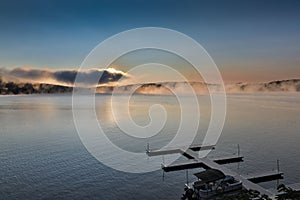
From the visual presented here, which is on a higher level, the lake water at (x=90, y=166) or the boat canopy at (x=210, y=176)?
the boat canopy at (x=210, y=176)

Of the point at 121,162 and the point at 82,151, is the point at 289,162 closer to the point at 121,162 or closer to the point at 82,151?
the point at 121,162

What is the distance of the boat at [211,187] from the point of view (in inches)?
1204

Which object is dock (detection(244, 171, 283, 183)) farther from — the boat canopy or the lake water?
the boat canopy

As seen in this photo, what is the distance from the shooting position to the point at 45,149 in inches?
2090

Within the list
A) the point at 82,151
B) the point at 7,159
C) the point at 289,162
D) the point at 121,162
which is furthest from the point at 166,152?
the point at 7,159

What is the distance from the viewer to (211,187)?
31062mm

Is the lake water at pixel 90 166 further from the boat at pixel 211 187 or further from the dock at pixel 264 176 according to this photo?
the boat at pixel 211 187

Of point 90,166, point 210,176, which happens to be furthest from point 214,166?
point 90,166

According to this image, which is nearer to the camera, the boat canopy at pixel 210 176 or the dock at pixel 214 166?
the boat canopy at pixel 210 176

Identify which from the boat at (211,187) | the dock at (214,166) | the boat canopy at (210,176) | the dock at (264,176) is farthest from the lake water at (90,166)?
the boat canopy at (210,176)

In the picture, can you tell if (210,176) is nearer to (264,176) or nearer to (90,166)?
(264,176)

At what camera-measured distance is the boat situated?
3059 cm

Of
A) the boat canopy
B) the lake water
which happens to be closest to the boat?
the boat canopy

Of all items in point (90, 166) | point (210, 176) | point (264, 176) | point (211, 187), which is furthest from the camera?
point (90, 166)
